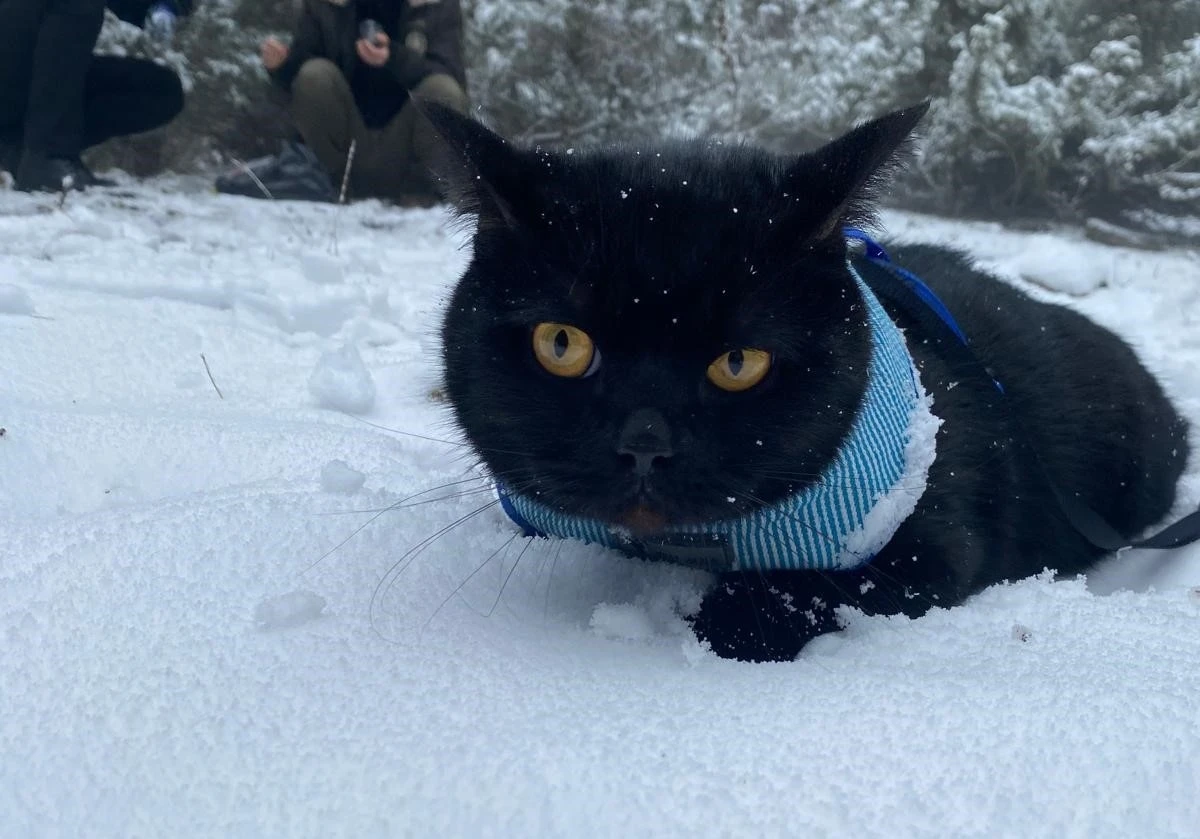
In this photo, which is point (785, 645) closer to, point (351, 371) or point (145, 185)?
point (351, 371)

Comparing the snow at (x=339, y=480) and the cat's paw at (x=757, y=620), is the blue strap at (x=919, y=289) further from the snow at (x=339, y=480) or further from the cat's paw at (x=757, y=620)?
the snow at (x=339, y=480)

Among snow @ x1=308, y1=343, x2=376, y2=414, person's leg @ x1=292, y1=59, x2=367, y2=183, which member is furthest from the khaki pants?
snow @ x1=308, y1=343, x2=376, y2=414

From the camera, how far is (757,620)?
1175 millimetres

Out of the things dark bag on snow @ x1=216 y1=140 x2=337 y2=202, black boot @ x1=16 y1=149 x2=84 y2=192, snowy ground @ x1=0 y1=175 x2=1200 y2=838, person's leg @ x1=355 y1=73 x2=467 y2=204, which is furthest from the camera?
person's leg @ x1=355 y1=73 x2=467 y2=204

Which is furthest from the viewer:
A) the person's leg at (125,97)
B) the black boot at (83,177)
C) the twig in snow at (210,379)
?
the person's leg at (125,97)

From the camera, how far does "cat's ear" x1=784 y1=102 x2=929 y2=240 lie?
3.62 feet

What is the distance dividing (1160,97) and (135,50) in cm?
531

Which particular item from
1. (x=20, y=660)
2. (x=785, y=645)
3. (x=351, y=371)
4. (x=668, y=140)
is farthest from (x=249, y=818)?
(x=351, y=371)

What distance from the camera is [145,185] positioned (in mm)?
4656

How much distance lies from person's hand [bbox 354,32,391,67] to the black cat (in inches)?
147

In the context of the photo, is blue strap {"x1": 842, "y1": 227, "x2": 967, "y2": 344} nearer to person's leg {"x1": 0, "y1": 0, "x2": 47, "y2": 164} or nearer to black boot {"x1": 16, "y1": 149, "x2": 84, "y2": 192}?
black boot {"x1": 16, "y1": 149, "x2": 84, "y2": 192}

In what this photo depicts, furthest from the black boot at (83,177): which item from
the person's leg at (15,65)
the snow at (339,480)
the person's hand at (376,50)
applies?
the snow at (339,480)

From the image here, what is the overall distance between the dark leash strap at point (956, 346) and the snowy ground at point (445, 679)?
2.7 inches

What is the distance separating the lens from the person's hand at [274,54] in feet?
15.0
